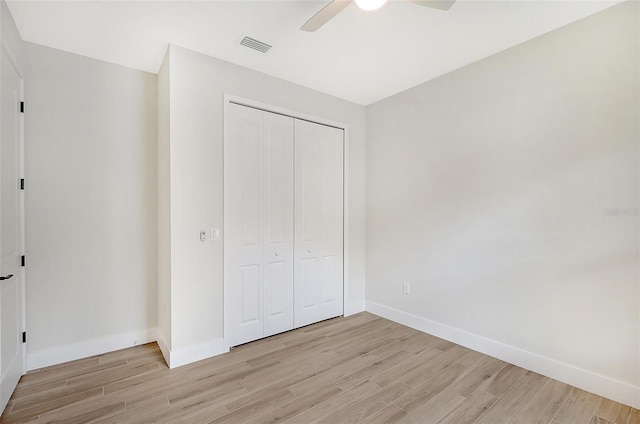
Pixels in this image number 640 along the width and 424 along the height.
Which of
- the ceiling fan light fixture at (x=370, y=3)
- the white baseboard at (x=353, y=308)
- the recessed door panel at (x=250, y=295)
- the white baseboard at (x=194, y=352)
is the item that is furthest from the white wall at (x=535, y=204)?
the white baseboard at (x=194, y=352)

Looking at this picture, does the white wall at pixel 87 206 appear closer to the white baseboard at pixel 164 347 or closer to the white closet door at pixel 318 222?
the white baseboard at pixel 164 347

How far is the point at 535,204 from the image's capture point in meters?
2.48

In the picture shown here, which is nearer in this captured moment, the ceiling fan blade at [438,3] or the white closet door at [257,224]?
the ceiling fan blade at [438,3]

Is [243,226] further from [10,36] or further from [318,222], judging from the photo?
[10,36]

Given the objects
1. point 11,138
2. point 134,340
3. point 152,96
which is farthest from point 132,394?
point 152,96

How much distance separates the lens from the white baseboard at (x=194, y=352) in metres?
2.54

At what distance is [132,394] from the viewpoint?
2.16 metres

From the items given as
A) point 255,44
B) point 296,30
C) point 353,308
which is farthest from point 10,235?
point 353,308

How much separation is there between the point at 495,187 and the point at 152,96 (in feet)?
11.5

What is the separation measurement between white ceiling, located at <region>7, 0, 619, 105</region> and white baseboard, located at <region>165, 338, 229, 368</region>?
8.73 ft

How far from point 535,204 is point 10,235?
4.06 metres

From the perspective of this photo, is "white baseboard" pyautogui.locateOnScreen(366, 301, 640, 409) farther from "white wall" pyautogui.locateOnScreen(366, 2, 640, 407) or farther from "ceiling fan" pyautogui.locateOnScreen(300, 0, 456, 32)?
"ceiling fan" pyautogui.locateOnScreen(300, 0, 456, 32)

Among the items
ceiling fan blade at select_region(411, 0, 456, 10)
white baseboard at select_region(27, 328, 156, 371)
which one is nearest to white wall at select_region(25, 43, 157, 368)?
white baseboard at select_region(27, 328, 156, 371)

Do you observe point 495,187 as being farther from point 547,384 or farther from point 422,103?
point 547,384
